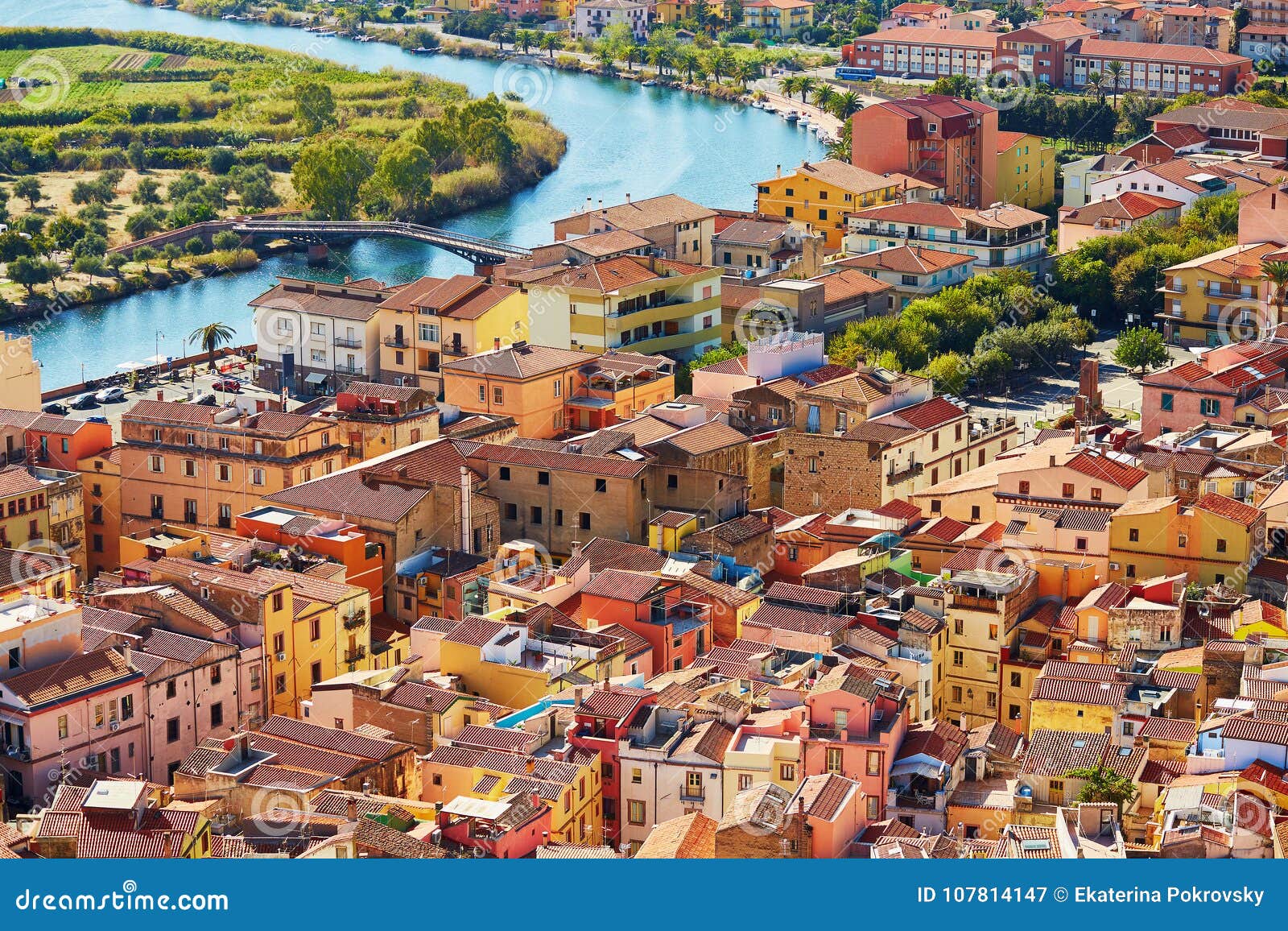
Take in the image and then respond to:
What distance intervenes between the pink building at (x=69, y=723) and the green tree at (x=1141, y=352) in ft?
49.4

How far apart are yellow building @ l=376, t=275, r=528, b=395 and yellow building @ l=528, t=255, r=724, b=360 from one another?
0.55m

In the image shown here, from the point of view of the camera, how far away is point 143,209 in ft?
125

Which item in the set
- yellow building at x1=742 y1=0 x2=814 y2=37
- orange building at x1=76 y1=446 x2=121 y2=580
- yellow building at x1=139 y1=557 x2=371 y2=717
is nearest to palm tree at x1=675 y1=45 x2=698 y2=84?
yellow building at x1=742 y1=0 x2=814 y2=37

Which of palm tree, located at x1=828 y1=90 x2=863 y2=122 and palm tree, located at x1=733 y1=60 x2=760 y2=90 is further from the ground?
palm tree, located at x1=733 y1=60 x2=760 y2=90

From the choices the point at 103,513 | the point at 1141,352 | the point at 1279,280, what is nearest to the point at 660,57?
the point at 1279,280

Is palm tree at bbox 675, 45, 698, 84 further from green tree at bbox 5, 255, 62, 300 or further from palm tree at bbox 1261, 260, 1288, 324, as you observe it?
palm tree at bbox 1261, 260, 1288, 324

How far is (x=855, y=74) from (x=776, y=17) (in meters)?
9.60

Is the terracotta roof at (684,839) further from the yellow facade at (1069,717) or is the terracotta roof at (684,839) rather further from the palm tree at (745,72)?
the palm tree at (745,72)

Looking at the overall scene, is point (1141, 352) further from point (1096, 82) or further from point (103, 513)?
point (1096, 82)

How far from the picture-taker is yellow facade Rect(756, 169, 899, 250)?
32188mm

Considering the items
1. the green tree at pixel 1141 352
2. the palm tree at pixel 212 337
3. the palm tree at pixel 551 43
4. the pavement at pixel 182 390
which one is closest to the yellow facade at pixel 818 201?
the green tree at pixel 1141 352

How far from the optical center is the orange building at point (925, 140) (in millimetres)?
34594

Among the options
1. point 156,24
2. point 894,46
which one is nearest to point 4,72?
point 156,24

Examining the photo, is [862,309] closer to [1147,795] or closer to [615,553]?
[615,553]
